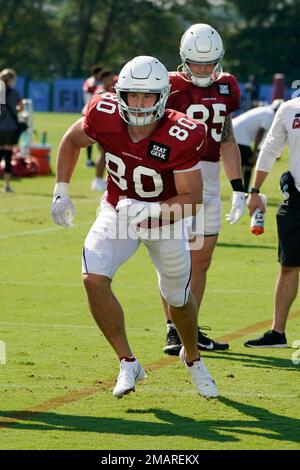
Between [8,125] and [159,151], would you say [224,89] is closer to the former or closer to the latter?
[159,151]

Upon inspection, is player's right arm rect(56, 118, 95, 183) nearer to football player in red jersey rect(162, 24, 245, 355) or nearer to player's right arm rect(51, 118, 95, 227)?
player's right arm rect(51, 118, 95, 227)

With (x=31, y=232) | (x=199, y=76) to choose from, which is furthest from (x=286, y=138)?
(x=31, y=232)

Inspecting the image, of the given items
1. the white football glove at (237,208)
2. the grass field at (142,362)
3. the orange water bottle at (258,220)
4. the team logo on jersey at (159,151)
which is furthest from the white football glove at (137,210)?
the orange water bottle at (258,220)

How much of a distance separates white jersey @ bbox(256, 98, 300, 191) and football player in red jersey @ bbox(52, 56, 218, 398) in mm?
1600

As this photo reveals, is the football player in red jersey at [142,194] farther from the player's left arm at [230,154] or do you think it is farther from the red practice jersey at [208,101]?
the player's left arm at [230,154]

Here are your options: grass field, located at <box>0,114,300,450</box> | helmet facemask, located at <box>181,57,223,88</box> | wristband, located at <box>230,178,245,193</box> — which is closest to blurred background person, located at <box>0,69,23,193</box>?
grass field, located at <box>0,114,300,450</box>

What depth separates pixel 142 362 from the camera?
8.14 meters

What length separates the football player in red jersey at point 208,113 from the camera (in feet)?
27.6

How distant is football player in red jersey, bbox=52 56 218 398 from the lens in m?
6.94

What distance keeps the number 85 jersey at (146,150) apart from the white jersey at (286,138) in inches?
62.9

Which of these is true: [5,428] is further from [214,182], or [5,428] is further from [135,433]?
[214,182]

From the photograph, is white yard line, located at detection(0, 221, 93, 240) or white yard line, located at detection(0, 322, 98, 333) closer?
white yard line, located at detection(0, 322, 98, 333)

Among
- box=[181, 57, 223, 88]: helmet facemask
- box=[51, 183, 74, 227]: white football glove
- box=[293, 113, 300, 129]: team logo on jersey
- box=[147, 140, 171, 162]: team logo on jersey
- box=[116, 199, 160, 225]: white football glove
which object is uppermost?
box=[181, 57, 223, 88]: helmet facemask
